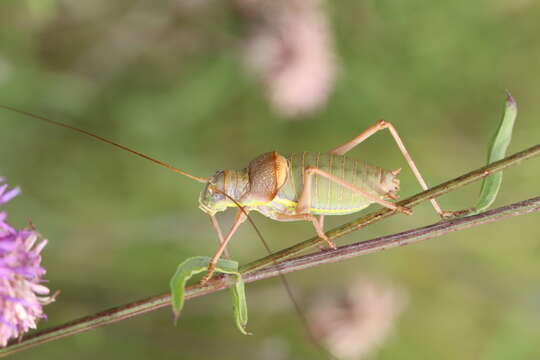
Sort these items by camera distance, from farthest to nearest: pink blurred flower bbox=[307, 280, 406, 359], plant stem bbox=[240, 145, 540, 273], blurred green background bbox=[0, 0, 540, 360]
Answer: pink blurred flower bbox=[307, 280, 406, 359] < blurred green background bbox=[0, 0, 540, 360] < plant stem bbox=[240, 145, 540, 273]

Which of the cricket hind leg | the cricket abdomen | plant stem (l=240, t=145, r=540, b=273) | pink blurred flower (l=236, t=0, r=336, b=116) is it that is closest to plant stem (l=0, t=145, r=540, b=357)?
plant stem (l=240, t=145, r=540, b=273)

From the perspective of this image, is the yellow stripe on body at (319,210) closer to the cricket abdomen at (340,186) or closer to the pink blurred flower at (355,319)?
the cricket abdomen at (340,186)

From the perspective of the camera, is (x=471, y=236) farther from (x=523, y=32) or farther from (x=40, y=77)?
(x=40, y=77)

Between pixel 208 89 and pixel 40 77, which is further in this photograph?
pixel 208 89

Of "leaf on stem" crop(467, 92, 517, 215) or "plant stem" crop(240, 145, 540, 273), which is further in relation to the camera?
"leaf on stem" crop(467, 92, 517, 215)

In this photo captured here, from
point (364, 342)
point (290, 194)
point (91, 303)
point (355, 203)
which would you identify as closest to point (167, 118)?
point (91, 303)

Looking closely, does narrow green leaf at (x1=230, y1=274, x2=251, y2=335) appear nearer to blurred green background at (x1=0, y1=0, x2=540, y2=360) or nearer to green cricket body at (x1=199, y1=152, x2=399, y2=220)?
green cricket body at (x1=199, y1=152, x2=399, y2=220)

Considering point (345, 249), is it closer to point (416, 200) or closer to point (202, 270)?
point (416, 200)
